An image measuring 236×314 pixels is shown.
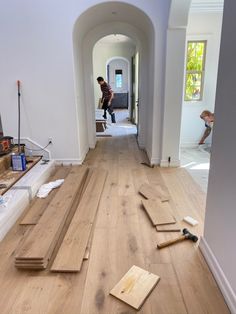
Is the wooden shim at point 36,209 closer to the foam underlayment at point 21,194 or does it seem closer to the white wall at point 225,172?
the foam underlayment at point 21,194

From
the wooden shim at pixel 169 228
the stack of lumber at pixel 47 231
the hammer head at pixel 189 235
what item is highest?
the stack of lumber at pixel 47 231

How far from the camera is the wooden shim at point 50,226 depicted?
175 centimetres

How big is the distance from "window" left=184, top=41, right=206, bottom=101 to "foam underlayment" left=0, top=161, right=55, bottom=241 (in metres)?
3.40

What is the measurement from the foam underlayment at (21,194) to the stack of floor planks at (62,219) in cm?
11

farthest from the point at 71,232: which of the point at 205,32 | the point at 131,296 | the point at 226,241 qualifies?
the point at 205,32

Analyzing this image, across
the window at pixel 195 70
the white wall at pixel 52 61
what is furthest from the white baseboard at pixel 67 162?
the window at pixel 195 70

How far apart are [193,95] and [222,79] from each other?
12.3 feet

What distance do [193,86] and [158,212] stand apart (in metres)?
3.52

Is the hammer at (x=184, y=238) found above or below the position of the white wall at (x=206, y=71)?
below

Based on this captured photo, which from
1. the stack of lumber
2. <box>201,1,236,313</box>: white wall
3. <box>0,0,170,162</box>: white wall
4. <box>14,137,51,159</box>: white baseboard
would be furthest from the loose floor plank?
<box>14,137,51,159</box>: white baseboard

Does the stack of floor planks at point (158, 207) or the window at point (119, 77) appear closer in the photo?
the stack of floor planks at point (158, 207)

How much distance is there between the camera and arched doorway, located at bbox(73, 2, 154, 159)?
357 centimetres

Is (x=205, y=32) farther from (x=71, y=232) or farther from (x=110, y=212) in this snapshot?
(x=71, y=232)

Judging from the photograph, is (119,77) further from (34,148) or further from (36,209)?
(36,209)
